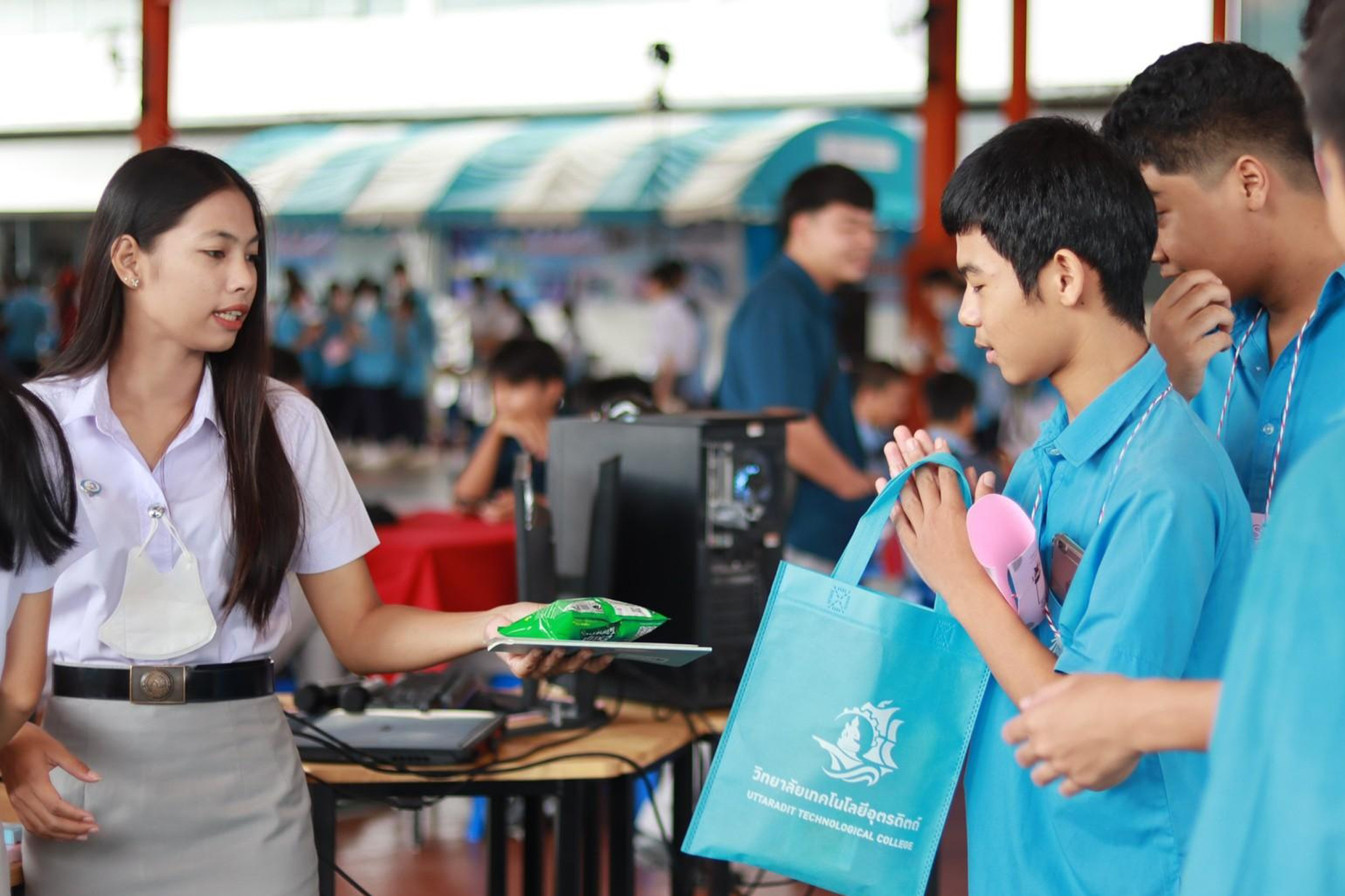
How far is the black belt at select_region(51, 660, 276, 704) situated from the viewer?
1.70 meters

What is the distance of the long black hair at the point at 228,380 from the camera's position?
1.78 m

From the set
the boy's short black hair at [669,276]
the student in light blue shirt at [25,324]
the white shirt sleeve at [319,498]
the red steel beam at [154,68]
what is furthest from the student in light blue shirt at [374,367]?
the white shirt sleeve at [319,498]

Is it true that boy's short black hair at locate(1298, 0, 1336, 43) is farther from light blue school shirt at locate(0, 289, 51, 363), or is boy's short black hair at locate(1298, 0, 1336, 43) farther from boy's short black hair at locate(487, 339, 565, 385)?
light blue school shirt at locate(0, 289, 51, 363)

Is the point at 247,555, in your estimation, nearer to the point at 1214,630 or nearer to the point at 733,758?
the point at 733,758

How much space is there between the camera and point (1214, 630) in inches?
54.9

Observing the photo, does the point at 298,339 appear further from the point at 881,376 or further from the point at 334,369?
the point at 881,376

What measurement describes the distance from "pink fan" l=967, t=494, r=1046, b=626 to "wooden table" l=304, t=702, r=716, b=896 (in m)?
0.89

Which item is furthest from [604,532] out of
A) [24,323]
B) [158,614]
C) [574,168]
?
[24,323]

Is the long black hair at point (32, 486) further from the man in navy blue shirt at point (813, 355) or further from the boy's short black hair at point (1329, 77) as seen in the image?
the man in navy blue shirt at point (813, 355)

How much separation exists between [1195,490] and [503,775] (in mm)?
1177

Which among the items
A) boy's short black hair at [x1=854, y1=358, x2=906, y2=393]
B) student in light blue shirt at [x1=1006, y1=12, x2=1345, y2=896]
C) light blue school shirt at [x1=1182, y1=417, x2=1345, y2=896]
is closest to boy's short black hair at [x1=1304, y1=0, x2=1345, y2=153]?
student in light blue shirt at [x1=1006, y1=12, x2=1345, y2=896]

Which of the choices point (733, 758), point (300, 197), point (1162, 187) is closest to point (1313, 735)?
point (733, 758)

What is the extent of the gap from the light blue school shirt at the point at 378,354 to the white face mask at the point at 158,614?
448 inches

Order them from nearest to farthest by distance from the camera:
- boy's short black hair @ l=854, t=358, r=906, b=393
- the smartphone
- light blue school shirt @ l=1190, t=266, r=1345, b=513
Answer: the smartphone
light blue school shirt @ l=1190, t=266, r=1345, b=513
boy's short black hair @ l=854, t=358, r=906, b=393
